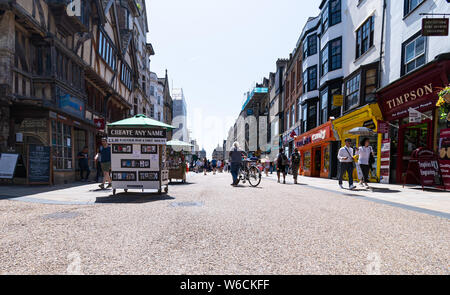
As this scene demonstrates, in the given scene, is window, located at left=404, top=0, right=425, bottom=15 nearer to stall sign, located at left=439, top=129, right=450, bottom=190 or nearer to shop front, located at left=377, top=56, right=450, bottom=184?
shop front, located at left=377, top=56, right=450, bottom=184

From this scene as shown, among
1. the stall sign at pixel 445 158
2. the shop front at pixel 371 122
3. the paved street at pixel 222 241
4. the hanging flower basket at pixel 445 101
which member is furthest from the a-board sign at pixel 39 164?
the stall sign at pixel 445 158

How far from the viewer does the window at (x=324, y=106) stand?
830 inches

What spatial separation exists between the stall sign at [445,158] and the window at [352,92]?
24.9ft

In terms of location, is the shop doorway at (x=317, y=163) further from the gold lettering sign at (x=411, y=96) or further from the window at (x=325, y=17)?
the gold lettering sign at (x=411, y=96)

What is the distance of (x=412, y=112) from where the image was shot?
10305 millimetres

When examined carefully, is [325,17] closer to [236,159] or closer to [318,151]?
[318,151]

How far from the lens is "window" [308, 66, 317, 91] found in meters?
24.4

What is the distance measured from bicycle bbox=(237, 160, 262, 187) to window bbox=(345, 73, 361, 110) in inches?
340

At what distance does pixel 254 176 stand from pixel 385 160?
6.62 meters

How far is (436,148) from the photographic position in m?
10.6

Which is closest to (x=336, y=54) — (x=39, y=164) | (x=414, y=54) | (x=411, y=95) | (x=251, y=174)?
(x=414, y=54)

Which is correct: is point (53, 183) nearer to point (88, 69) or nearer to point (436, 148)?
point (88, 69)

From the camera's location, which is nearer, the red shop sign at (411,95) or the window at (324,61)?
the red shop sign at (411,95)
